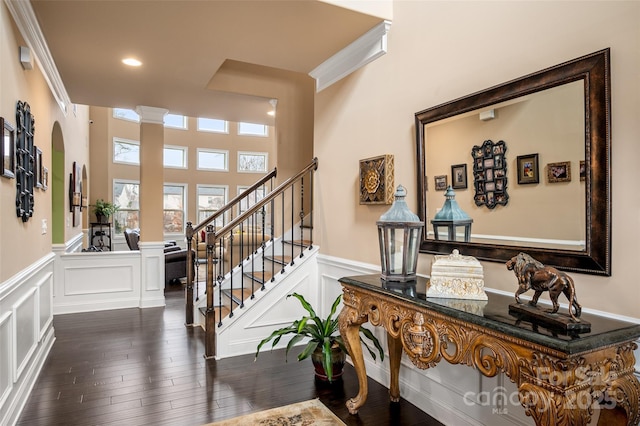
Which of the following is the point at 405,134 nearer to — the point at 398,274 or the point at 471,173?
the point at 471,173

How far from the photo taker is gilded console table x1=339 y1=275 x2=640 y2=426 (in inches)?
50.2

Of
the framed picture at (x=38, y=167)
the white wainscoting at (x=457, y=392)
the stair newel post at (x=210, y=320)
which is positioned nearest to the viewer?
the white wainscoting at (x=457, y=392)

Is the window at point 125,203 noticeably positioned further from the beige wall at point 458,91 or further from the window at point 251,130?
the beige wall at point 458,91

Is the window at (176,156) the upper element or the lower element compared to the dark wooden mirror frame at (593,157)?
upper

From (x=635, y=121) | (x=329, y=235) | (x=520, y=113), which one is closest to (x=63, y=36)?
(x=329, y=235)

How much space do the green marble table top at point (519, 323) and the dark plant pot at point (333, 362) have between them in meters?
1.13

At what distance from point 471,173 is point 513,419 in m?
1.32

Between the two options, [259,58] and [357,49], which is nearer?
[357,49]

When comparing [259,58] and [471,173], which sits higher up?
[259,58]

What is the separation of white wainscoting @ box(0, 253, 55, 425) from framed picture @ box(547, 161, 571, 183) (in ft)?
9.80

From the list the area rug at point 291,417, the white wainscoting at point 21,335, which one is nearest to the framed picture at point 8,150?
the white wainscoting at point 21,335

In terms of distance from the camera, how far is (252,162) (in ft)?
43.4

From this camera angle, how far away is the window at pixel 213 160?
40.6ft

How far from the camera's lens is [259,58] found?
11.6 feet
